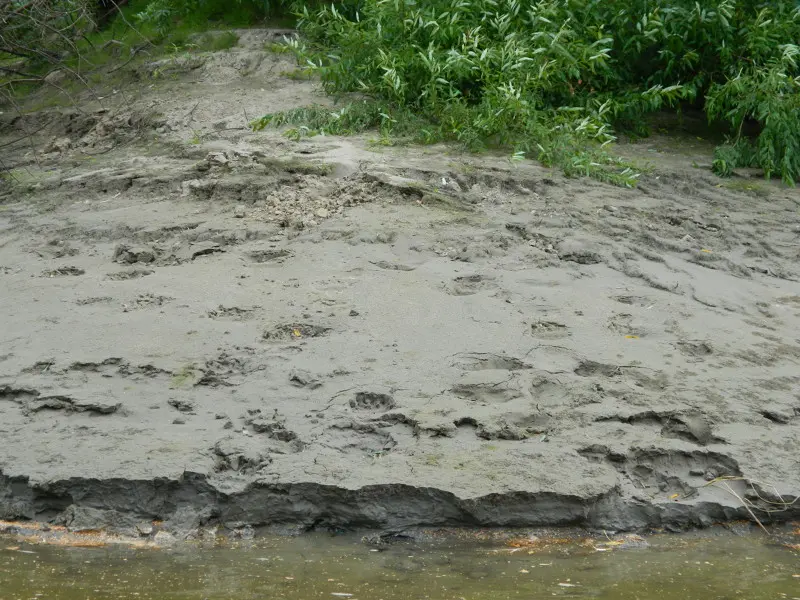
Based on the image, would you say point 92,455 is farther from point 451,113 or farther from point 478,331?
point 451,113

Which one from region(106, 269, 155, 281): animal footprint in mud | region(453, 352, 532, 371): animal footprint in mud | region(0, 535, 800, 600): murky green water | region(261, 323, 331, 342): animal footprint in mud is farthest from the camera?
region(106, 269, 155, 281): animal footprint in mud

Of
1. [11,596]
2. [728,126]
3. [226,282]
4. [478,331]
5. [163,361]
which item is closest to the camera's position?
[11,596]

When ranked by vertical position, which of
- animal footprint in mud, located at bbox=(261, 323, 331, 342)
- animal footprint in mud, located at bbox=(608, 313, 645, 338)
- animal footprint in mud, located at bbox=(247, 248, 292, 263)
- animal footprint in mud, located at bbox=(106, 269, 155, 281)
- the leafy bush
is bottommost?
animal footprint in mud, located at bbox=(106, 269, 155, 281)

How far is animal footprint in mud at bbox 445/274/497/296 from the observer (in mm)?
4918

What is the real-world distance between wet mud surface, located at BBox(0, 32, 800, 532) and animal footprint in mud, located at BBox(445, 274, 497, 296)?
24 mm

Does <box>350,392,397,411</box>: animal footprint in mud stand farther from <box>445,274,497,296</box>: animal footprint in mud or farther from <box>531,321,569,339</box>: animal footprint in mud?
<box>445,274,497,296</box>: animal footprint in mud

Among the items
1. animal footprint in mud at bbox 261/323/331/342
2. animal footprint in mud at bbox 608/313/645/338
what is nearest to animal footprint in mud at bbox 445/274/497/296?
animal footprint in mud at bbox 608/313/645/338

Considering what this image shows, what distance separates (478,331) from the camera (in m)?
4.49

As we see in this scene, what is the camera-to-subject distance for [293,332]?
450 cm

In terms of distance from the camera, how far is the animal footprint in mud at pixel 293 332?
4.45 m

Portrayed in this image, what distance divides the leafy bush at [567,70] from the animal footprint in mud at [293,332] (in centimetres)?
278

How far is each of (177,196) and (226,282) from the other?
1.43 m

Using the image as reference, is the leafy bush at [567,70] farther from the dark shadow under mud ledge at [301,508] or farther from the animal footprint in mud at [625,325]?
the dark shadow under mud ledge at [301,508]

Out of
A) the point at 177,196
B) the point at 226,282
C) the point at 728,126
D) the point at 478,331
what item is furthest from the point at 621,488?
the point at 728,126
